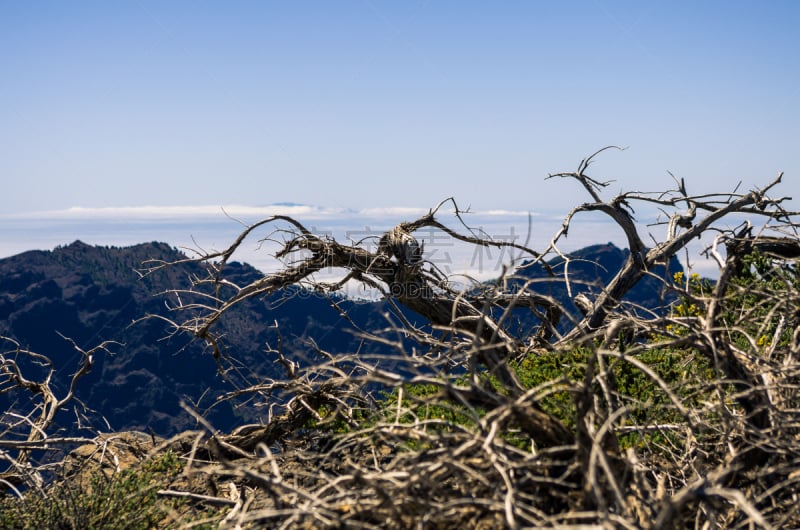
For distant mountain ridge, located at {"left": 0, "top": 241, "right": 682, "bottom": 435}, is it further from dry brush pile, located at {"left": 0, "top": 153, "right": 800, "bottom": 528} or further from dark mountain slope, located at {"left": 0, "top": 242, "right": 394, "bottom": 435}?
dry brush pile, located at {"left": 0, "top": 153, "right": 800, "bottom": 528}

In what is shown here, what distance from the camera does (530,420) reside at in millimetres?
2764

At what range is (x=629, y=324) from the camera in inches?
139

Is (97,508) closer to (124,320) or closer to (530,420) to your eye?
(530,420)

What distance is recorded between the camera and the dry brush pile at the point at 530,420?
2547mm

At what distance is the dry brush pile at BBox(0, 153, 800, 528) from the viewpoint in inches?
100

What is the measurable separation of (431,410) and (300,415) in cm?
134

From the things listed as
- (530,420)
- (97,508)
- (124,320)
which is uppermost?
(530,420)

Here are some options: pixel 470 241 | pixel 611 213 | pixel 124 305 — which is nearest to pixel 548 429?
pixel 470 241

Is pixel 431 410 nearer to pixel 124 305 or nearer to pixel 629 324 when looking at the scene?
pixel 629 324

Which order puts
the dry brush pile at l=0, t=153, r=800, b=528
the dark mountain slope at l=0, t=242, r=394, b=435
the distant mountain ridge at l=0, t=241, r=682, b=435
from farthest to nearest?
the dark mountain slope at l=0, t=242, r=394, b=435
the distant mountain ridge at l=0, t=241, r=682, b=435
the dry brush pile at l=0, t=153, r=800, b=528

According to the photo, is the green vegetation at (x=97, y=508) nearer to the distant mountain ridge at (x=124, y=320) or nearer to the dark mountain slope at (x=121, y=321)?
the distant mountain ridge at (x=124, y=320)

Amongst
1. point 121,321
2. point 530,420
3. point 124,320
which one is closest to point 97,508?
point 530,420

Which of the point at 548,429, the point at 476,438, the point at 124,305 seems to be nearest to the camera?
the point at 476,438

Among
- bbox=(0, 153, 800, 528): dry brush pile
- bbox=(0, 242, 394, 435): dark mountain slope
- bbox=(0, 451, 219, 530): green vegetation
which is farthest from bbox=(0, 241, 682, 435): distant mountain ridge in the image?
bbox=(0, 451, 219, 530): green vegetation
